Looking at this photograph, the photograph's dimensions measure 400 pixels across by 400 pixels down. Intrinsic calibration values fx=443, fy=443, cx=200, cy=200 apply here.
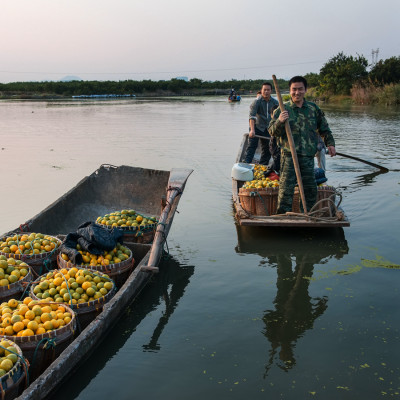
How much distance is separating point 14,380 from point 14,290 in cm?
138

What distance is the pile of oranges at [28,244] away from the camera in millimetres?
4883

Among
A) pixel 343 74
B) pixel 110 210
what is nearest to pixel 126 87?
pixel 343 74

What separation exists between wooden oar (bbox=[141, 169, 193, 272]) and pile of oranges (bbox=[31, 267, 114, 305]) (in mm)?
475

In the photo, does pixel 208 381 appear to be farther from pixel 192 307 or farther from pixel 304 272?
pixel 304 272

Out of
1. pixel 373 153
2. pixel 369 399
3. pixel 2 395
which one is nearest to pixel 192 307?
pixel 369 399

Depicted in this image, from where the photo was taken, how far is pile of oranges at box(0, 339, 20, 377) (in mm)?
3000

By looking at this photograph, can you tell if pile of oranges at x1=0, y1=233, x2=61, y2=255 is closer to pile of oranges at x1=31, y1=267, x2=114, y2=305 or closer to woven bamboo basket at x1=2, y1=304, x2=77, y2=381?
pile of oranges at x1=31, y1=267, x2=114, y2=305

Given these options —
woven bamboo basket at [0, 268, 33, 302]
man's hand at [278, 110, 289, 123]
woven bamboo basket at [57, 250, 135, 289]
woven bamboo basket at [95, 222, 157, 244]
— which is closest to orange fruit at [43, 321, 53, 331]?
woven bamboo basket at [0, 268, 33, 302]

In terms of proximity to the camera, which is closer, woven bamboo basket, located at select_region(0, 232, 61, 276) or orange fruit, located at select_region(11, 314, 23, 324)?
orange fruit, located at select_region(11, 314, 23, 324)

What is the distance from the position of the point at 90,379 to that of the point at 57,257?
167cm

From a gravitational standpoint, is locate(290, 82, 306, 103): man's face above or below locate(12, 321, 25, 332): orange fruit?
above

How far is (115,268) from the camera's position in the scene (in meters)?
4.75

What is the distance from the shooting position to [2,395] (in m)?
2.88

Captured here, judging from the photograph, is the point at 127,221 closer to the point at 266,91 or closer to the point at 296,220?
the point at 296,220
